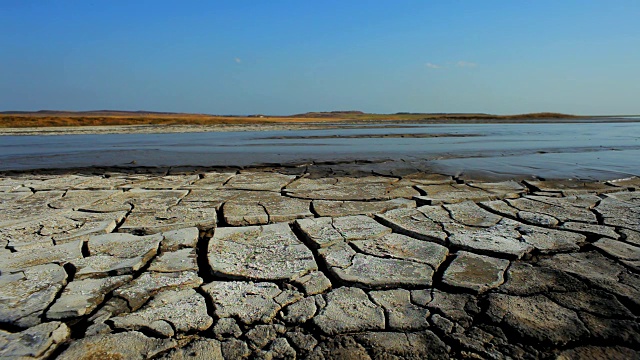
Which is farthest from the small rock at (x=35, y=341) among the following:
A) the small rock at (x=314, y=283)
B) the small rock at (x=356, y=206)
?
the small rock at (x=356, y=206)

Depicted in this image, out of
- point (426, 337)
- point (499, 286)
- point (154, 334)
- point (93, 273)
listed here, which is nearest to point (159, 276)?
point (93, 273)

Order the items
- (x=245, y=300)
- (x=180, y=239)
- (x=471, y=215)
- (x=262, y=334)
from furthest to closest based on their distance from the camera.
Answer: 1. (x=471, y=215)
2. (x=180, y=239)
3. (x=245, y=300)
4. (x=262, y=334)

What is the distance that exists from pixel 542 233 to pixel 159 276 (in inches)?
95.7

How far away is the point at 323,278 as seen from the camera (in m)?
2.05

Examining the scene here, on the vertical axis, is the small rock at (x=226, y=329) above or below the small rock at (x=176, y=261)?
below

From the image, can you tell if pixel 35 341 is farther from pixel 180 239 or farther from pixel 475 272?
pixel 475 272

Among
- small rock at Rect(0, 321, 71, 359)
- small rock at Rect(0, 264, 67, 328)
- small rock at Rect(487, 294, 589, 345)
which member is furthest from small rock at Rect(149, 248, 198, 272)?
small rock at Rect(487, 294, 589, 345)

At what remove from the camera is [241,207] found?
3.57 meters

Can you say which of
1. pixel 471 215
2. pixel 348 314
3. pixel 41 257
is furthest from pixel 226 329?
pixel 471 215

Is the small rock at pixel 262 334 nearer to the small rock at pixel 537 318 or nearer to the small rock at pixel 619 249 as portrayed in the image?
the small rock at pixel 537 318

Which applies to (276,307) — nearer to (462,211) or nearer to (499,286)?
(499,286)

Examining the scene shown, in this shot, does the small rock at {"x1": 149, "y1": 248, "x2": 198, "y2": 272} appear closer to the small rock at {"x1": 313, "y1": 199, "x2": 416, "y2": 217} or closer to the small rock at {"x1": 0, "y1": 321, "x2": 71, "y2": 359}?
the small rock at {"x1": 0, "y1": 321, "x2": 71, "y2": 359}

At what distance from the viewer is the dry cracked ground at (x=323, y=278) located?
152 centimetres

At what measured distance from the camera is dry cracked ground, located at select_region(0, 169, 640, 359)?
1.52 metres
